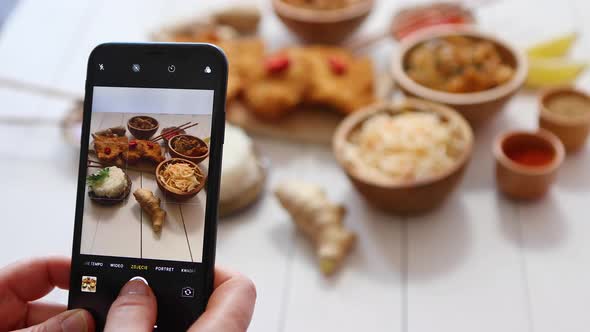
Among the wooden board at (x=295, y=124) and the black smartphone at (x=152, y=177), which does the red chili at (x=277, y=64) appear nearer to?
the wooden board at (x=295, y=124)

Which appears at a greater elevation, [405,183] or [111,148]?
[111,148]

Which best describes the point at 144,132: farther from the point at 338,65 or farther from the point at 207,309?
the point at 338,65

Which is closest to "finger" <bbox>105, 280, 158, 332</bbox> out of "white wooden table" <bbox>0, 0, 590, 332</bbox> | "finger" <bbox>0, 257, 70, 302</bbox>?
"finger" <bbox>0, 257, 70, 302</bbox>

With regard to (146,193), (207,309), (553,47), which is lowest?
(207,309)

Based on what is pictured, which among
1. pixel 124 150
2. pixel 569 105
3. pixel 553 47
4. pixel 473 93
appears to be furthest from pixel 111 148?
pixel 553 47

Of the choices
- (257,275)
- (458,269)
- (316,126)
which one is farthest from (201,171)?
(316,126)

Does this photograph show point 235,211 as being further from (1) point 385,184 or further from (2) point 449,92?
(2) point 449,92
